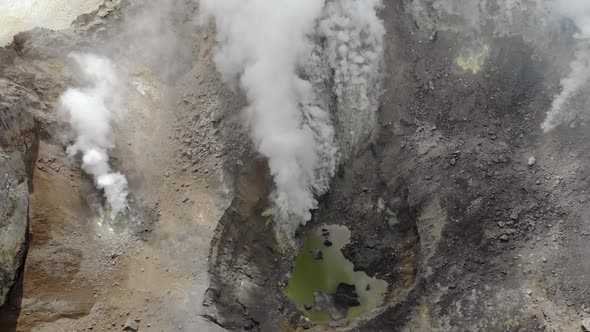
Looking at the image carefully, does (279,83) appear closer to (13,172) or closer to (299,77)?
(299,77)

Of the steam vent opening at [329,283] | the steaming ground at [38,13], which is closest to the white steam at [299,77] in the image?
the steam vent opening at [329,283]

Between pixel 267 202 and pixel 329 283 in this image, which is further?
pixel 329 283

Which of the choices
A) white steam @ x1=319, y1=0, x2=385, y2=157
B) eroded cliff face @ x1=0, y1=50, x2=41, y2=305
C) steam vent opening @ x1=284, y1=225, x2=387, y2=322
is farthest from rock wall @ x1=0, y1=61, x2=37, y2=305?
white steam @ x1=319, y1=0, x2=385, y2=157

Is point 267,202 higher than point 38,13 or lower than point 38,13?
lower

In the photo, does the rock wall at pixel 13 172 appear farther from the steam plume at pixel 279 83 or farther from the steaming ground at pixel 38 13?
the steam plume at pixel 279 83

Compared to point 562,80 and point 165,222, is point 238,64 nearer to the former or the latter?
point 165,222

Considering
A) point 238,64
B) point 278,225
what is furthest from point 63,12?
point 278,225

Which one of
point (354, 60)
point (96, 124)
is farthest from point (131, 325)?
point (354, 60)

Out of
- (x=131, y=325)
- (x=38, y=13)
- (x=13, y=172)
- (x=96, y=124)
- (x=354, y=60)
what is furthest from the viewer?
(x=38, y=13)
